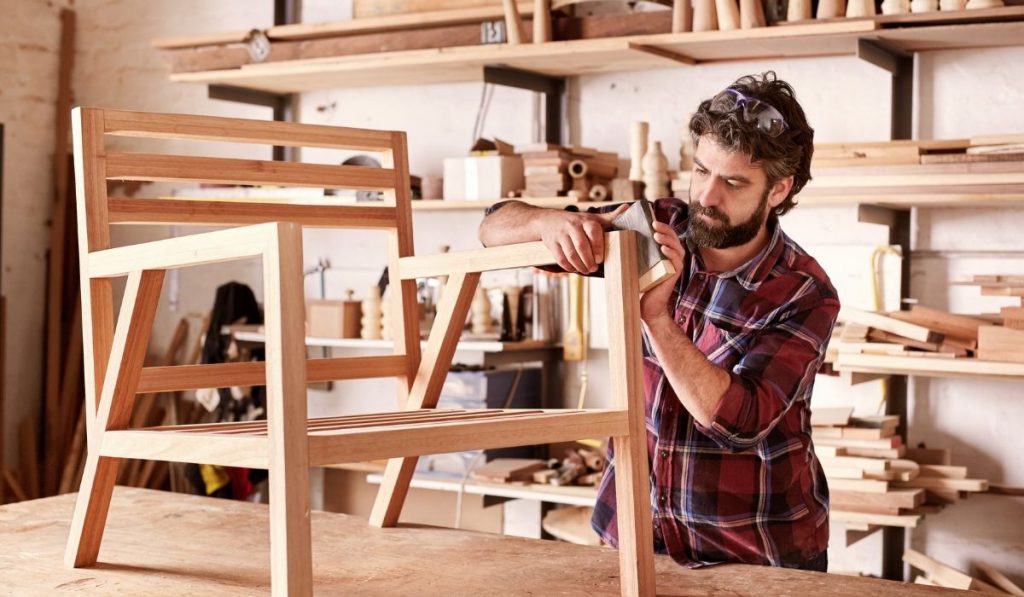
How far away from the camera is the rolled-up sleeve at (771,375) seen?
5.82 feet

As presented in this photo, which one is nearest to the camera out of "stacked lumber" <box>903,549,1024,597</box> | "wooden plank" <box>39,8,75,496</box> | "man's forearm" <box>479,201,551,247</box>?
"man's forearm" <box>479,201,551,247</box>

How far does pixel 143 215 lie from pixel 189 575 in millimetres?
479

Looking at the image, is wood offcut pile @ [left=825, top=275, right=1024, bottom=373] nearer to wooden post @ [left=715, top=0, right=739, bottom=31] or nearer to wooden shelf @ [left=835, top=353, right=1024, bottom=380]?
wooden shelf @ [left=835, top=353, right=1024, bottom=380]

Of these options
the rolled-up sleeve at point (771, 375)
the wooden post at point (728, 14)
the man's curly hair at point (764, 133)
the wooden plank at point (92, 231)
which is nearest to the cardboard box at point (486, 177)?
the wooden post at point (728, 14)

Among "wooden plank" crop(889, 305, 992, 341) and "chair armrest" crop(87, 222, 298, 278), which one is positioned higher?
"chair armrest" crop(87, 222, 298, 278)

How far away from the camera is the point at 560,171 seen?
11.6 ft

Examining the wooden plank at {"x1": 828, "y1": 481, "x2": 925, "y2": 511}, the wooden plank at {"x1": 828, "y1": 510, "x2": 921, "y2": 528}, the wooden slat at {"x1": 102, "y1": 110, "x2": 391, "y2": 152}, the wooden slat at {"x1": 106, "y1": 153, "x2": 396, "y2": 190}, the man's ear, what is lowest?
the wooden plank at {"x1": 828, "y1": 510, "x2": 921, "y2": 528}

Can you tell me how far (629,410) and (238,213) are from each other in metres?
0.63

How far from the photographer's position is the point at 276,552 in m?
1.08

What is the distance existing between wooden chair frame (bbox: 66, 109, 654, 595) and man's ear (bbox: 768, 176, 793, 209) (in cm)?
70

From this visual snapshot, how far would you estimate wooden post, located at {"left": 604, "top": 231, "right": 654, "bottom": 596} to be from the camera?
132 centimetres

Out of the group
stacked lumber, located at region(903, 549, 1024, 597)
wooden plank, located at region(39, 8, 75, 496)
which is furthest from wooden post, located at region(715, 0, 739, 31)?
wooden plank, located at region(39, 8, 75, 496)

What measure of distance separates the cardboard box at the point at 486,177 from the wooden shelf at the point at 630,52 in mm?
314

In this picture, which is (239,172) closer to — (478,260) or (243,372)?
(243,372)
